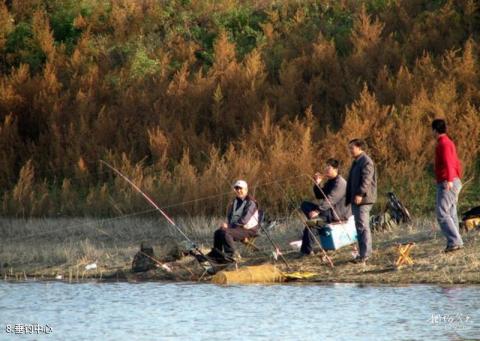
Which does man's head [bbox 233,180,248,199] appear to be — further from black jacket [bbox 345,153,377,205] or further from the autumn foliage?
the autumn foliage

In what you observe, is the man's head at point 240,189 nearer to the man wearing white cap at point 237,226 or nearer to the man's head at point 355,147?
the man wearing white cap at point 237,226

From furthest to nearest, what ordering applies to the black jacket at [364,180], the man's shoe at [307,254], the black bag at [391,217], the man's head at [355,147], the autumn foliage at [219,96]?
the autumn foliage at [219,96]
the black bag at [391,217]
the man's shoe at [307,254]
the man's head at [355,147]
the black jacket at [364,180]

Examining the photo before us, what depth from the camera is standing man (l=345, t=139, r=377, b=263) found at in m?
14.0

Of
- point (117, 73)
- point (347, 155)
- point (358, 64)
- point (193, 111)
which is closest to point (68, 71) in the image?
point (117, 73)

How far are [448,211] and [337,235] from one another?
162 centimetres

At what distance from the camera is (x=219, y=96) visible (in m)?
22.6

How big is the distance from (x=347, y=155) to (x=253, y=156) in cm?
153

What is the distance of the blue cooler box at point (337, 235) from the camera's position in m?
14.9

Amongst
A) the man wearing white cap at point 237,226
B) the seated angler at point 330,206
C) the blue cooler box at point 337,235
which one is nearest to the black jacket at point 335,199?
the seated angler at point 330,206

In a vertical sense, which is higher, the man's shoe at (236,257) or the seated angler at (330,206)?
the seated angler at (330,206)

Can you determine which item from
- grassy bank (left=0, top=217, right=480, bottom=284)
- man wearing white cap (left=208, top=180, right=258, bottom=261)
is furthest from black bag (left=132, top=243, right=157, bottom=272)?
man wearing white cap (left=208, top=180, right=258, bottom=261)

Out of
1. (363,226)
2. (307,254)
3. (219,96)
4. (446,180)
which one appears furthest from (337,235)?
(219,96)

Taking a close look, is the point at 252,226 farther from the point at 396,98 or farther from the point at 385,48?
the point at 385,48

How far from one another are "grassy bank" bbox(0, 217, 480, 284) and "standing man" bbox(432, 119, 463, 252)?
13.8 inches
